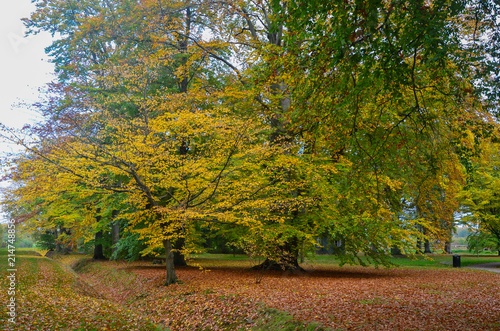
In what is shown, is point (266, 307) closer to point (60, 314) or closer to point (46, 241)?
point (60, 314)

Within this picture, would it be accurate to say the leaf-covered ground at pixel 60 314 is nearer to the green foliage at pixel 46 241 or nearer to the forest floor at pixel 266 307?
the forest floor at pixel 266 307

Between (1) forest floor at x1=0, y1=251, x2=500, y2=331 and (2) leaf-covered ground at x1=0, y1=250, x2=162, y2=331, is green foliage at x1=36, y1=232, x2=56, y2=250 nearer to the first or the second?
(1) forest floor at x1=0, y1=251, x2=500, y2=331

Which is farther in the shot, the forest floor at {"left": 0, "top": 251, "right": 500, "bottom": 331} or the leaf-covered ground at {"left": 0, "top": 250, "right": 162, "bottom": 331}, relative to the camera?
the leaf-covered ground at {"left": 0, "top": 250, "right": 162, "bottom": 331}

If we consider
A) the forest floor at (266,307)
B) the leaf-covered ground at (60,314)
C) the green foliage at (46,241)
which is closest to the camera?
the forest floor at (266,307)

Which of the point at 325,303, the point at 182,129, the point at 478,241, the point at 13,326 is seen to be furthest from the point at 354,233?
the point at 478,241

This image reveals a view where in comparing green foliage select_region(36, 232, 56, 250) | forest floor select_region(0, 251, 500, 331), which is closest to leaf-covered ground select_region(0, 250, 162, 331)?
forest floor select_region(0, 251, 500, 331)

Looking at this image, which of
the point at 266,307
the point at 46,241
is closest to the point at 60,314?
the point at 266,307

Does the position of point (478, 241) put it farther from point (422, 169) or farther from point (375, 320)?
point (375, 320)

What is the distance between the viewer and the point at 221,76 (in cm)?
1437

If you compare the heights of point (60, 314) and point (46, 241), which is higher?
point (60, 314)

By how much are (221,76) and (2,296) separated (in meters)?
11.1

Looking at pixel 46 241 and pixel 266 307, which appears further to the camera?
pixel 46 241

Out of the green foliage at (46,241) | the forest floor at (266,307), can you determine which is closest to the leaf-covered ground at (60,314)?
the forest floor at (266,307)

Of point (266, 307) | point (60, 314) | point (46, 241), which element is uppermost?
point (266, 307)
